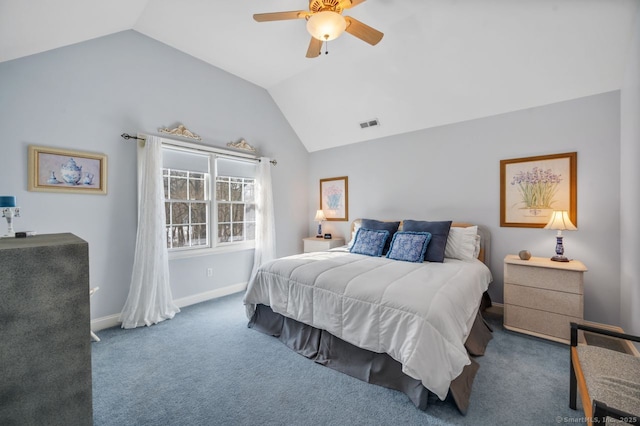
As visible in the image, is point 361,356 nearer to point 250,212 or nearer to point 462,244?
point 462,244

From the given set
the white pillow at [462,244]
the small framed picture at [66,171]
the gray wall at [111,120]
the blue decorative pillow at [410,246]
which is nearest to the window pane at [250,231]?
the gray wall at [111,120]

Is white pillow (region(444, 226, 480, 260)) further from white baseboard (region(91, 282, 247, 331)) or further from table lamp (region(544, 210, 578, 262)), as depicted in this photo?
white baseboard (region(91, 282, 247, 331))

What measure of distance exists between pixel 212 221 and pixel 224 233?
0.96 feet

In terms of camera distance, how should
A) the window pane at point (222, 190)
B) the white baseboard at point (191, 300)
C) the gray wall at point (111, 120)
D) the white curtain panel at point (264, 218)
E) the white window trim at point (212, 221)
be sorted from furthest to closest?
the white curtain panel at point (264, 218), the window pane at point (222, 190), the white window trim at point (212, 221), the white baseboard at point (191, 300), the gray wall at point (111, 120)

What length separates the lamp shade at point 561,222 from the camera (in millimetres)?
2584

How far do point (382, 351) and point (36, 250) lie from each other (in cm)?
185

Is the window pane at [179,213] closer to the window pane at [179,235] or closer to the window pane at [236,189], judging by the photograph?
the window pane at [179,235]

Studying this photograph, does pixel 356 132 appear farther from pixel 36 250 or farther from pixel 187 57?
pixel 36 250

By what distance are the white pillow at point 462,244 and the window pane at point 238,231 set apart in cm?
290

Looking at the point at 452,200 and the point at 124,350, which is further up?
Answer: the point at 452,200

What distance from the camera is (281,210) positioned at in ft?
15.5

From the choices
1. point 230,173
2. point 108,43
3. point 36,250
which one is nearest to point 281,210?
point 230,173

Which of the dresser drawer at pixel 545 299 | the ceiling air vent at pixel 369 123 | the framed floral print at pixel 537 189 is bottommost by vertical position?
the dresser drawer at pixel 545 299

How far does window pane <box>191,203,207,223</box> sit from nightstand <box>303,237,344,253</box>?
173 cm
